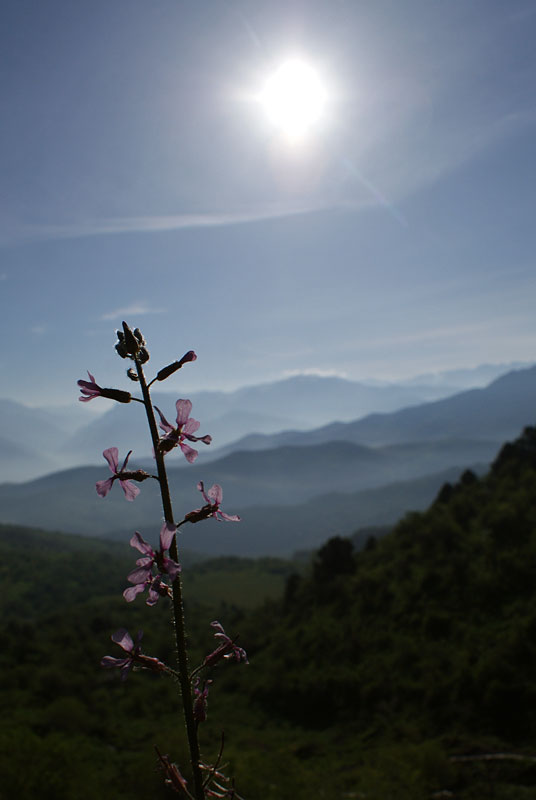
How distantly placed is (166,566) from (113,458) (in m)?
0.78

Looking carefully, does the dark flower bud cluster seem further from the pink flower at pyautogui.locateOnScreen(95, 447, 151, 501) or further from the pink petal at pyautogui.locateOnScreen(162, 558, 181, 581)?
the pink petal at pyautogui.locateOnScreen(162, 558, 181, 581)

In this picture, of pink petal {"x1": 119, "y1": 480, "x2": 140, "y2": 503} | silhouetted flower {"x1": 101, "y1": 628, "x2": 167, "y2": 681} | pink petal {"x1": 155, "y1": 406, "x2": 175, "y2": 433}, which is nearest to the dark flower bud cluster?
pink petal {"x1": 155, "y1": 406, "x2": 175, "y2": 433}

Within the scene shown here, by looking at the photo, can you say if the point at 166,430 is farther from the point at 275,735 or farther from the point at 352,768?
the point at 275,735

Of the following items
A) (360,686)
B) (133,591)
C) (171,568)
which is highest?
(171,568)

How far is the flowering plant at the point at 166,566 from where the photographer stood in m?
1.98

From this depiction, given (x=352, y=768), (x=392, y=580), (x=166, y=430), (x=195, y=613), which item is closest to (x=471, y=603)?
(x=392, y=580)

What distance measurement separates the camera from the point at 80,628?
2253 inches

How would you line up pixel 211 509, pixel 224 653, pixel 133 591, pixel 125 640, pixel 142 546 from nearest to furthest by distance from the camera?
1. pixel 142 546
2. pixel 133 591
3. pixel 125 640
4. pixel 211 509
5. pixel 224 653

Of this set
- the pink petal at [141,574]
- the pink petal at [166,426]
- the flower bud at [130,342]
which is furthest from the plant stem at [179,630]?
the flower bud at [130,342]

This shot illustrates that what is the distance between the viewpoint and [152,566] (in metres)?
2.00

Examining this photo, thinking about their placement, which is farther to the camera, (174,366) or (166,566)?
(174,366)

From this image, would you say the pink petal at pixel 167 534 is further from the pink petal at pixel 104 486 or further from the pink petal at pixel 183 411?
the pink petal at pixel 183 411

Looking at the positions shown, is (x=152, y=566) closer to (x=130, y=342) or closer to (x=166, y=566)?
(x=166, y=566)

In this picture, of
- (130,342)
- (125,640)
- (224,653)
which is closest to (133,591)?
(125,640)
